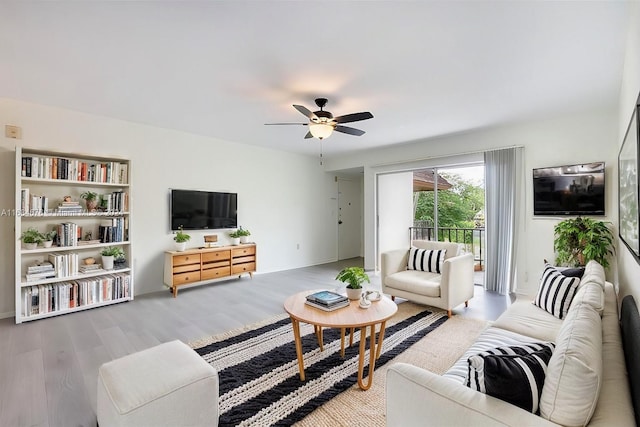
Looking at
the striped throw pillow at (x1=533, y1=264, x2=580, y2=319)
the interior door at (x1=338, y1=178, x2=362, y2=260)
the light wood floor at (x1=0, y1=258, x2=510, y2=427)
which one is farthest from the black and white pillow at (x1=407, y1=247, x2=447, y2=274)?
the interior door at (x1=338, y1=178, x2=362, y2=260)

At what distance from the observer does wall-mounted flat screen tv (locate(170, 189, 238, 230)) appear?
4.59m

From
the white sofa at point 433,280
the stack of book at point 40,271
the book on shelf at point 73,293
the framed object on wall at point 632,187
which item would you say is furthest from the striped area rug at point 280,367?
the stack of book at point 40,271

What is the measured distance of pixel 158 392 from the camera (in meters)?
1.38

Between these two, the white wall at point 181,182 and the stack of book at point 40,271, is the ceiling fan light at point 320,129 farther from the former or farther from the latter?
the stack of book at point 40,271

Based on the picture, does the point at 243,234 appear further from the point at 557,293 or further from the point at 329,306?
the point at 557,293

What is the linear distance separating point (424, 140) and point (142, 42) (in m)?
4.21

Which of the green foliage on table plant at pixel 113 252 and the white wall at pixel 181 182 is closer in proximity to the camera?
the white wall at pixel 181 182

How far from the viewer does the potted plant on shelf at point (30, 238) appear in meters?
3.29

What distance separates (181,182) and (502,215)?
15.8 ft

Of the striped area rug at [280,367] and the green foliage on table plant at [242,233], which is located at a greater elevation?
the green foliage on table plant at [242,233]

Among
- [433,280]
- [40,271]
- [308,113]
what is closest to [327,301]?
[308,113]

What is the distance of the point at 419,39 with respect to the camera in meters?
A: 2.13

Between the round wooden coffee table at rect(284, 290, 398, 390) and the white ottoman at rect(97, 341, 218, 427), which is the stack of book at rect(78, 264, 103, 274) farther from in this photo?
the round wooden coffee table at rect(284, 290, 398, 390)

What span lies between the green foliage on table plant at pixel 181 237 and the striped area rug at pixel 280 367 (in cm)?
213
